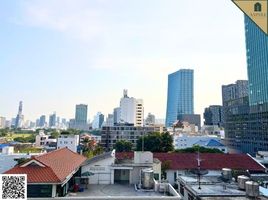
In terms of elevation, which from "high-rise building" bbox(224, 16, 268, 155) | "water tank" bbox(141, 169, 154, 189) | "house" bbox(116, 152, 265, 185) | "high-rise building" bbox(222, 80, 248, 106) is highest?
"high-rise building" bbox(222, 80, 248, 106)

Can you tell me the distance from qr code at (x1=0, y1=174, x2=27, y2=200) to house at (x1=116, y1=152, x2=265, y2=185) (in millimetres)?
19345

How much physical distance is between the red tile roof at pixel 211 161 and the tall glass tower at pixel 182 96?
154 meters

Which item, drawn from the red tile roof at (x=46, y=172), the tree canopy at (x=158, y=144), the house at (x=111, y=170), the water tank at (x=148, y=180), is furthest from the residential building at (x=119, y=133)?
the water tank at (x=148, y=180)

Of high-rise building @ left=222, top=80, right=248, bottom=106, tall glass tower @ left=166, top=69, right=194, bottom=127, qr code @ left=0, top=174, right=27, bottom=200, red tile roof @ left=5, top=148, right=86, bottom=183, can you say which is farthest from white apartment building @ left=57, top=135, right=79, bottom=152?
tall glass tower @ left=166, top=69, right=194, bottom=127

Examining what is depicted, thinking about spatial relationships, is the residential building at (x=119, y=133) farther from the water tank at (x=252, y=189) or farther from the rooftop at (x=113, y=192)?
the water tank at (x=252, y=189)

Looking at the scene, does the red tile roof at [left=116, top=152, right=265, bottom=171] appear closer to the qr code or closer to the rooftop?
the rooftop

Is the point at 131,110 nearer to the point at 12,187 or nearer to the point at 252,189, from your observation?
the point at 252,189

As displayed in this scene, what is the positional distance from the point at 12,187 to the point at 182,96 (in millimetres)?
181288

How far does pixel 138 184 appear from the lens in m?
14.6

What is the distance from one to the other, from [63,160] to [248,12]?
13732mm

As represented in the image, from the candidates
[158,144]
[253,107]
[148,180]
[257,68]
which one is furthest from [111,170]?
[257,68]

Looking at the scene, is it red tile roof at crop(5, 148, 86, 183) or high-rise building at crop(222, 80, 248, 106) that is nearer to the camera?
red tile roof at crop(5, 148, 86, 183)

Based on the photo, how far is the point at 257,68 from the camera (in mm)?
60938

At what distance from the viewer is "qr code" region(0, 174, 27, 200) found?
8661mm
